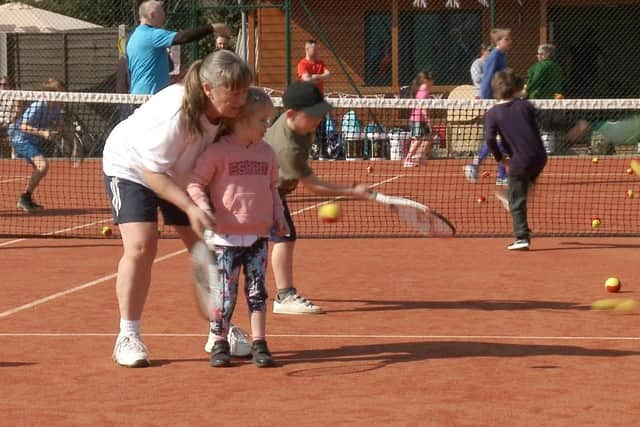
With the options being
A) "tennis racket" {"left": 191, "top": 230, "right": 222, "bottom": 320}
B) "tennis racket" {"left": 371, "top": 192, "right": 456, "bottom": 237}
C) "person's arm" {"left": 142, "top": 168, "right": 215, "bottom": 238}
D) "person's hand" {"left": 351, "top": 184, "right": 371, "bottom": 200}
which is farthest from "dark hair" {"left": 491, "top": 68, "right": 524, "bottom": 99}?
"person's arm" {"left": 142, "top": 168, "right": 215, "bottom": 238}

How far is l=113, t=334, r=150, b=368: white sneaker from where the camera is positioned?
6.16 m

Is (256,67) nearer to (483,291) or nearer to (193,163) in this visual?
(483,291)

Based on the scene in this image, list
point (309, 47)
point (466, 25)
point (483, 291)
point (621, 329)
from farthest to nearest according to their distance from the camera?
point (466, 25)
point (309, 47)
point (483, 291)
point (621, 329)

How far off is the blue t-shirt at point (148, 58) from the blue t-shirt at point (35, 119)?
2.24 metres

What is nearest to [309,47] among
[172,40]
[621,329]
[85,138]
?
[85,138]

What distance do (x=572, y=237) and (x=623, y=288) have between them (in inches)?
120

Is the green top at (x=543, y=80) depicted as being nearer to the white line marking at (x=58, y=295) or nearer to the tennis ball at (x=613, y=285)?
the white line marking at (x=58, y=295)

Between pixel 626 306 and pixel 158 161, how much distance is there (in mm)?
3257

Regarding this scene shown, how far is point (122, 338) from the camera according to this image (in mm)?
6242

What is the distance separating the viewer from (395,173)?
19547mm

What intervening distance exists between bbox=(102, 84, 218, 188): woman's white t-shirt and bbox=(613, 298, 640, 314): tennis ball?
116 inches

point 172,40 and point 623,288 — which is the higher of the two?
point 172,40

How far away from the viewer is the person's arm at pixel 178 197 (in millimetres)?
5652

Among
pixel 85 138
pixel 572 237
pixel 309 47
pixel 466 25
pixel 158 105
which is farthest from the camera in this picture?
pixel 466 25
